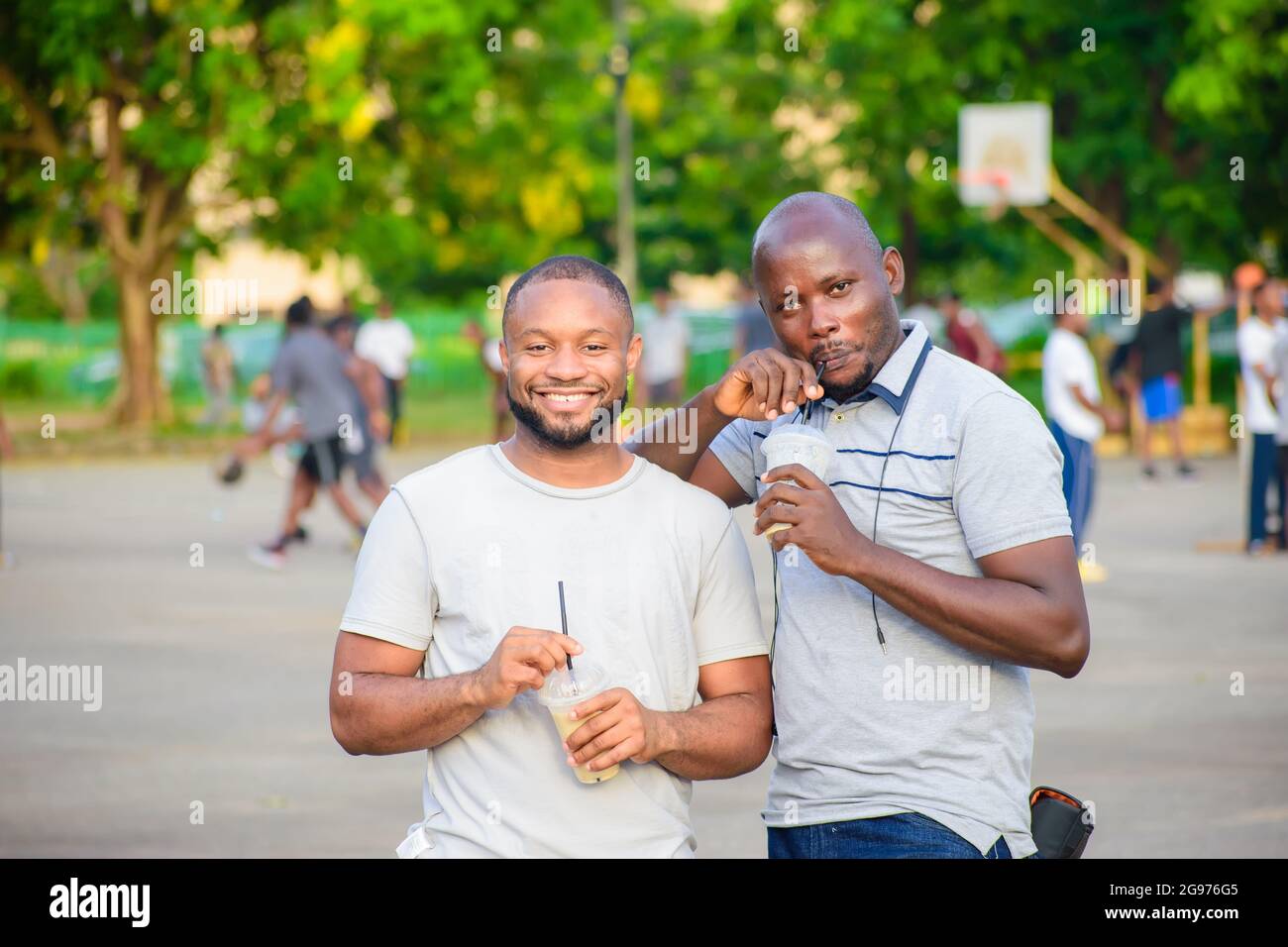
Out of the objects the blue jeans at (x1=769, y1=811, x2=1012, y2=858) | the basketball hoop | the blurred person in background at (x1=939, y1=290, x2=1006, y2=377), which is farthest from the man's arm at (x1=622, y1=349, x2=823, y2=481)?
the basketball hoop

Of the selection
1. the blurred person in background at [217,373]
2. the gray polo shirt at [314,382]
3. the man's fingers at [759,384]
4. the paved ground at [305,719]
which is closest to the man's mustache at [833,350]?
the man's fingers at [759,384]

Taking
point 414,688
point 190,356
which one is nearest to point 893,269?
point 414,688

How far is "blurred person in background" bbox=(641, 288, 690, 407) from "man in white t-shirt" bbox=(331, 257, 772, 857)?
23668mm

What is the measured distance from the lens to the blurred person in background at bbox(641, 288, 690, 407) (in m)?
27.1

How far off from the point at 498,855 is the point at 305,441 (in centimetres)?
1169

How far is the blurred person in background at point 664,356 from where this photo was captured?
88.9 feet

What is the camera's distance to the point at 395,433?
28828 mm

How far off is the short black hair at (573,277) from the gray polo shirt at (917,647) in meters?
0.44

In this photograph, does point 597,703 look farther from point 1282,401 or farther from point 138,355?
point 138,355

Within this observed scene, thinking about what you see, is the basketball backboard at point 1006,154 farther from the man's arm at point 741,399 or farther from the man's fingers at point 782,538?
the man's fingers at point 782,538

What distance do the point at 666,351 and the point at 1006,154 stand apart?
19.9ft
